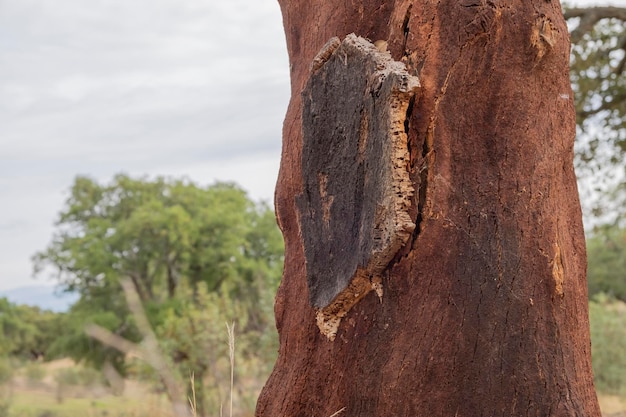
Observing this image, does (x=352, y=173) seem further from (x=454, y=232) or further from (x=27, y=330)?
(x=27, y=330)

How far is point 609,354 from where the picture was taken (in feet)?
45.5

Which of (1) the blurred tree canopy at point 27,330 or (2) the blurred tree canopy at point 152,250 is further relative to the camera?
(1) the blurred tree canopy at point 27,330

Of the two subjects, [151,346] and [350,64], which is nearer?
[151,346]

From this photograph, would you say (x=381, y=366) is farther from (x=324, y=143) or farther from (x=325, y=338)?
(x=324, y=143)

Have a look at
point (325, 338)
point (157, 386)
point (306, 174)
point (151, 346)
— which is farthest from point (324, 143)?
point (157, 386)

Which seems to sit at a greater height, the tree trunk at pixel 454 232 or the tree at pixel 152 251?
the tree at pixel 152 251

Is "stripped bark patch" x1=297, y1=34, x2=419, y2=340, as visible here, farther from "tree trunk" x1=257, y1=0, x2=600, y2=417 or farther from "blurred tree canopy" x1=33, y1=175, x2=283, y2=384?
"blurred tree canopy" x1=33, y1=175, x2=283, y2=384

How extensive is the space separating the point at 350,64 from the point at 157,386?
9.19 metres

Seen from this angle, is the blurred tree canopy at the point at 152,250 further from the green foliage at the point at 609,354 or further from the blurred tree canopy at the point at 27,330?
the green foliage at the point at 609,354

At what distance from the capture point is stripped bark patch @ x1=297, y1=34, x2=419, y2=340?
8.77 ft

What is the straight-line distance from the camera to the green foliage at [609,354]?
13352mm

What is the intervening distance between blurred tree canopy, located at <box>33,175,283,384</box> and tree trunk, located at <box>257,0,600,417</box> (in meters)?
15.9

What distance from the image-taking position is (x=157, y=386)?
1120 cm

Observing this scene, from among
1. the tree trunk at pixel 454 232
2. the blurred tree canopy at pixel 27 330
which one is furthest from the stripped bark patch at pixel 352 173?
the blurred tree canopy at pixel 27 330
